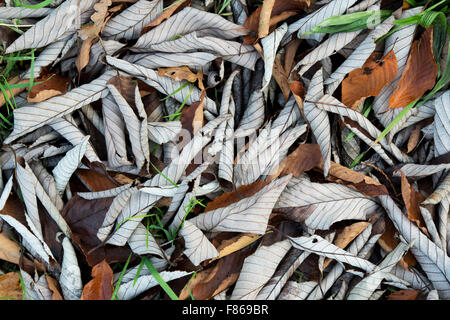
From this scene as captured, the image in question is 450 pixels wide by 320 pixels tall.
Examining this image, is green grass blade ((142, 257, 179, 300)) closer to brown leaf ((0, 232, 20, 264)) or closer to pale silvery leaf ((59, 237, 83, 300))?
pale silvery leaf ((59, 237, 83, 300))

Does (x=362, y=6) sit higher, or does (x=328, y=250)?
(x=362, y=6)

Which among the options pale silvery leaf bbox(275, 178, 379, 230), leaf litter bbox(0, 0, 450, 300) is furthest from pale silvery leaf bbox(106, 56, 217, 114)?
pale silvery leaf bbox(275, 178, 379, 230)

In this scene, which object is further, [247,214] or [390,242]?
[390,242]

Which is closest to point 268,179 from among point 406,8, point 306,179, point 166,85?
point 306,179

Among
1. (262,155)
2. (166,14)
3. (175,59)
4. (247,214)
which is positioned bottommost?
(247,214)

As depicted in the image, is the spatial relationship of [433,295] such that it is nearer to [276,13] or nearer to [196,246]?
[196,246]

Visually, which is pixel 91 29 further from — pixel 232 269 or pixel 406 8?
pixel 406 8

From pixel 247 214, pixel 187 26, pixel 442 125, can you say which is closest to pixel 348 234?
pixel 247 214
